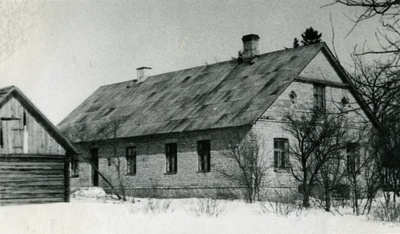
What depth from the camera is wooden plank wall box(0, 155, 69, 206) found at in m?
20.0

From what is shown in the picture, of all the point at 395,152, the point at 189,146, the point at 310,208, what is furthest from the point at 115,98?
the point at 395,152

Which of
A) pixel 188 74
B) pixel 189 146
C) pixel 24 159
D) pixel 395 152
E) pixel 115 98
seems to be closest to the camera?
pixel 395 152

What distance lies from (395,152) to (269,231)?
5.19 m

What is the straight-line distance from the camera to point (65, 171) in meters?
21.6

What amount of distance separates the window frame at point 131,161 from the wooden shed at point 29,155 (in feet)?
26.6

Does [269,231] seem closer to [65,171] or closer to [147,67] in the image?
[65,171]

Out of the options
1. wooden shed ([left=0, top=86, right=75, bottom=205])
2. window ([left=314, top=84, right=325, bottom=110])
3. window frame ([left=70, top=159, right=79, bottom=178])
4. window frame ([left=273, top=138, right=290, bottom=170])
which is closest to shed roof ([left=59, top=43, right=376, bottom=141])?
window ([left=314, top=84, right=325, bottom=110])

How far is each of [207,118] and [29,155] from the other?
8.47 metres

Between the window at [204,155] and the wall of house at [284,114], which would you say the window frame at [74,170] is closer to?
the window at [204,155]

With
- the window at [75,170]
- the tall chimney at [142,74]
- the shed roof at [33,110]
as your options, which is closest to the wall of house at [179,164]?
the window at [75,170]

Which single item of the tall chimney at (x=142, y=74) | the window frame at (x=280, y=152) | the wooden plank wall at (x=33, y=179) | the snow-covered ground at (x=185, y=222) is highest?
the tall chimney at (x=142, y=74)

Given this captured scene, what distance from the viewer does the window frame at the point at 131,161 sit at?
29.6 metres

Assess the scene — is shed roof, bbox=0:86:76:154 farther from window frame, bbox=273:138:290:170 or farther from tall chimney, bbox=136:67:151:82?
tall chimney, bbox=136:67:151:82

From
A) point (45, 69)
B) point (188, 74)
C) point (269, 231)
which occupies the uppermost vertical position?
point (188, 74)
